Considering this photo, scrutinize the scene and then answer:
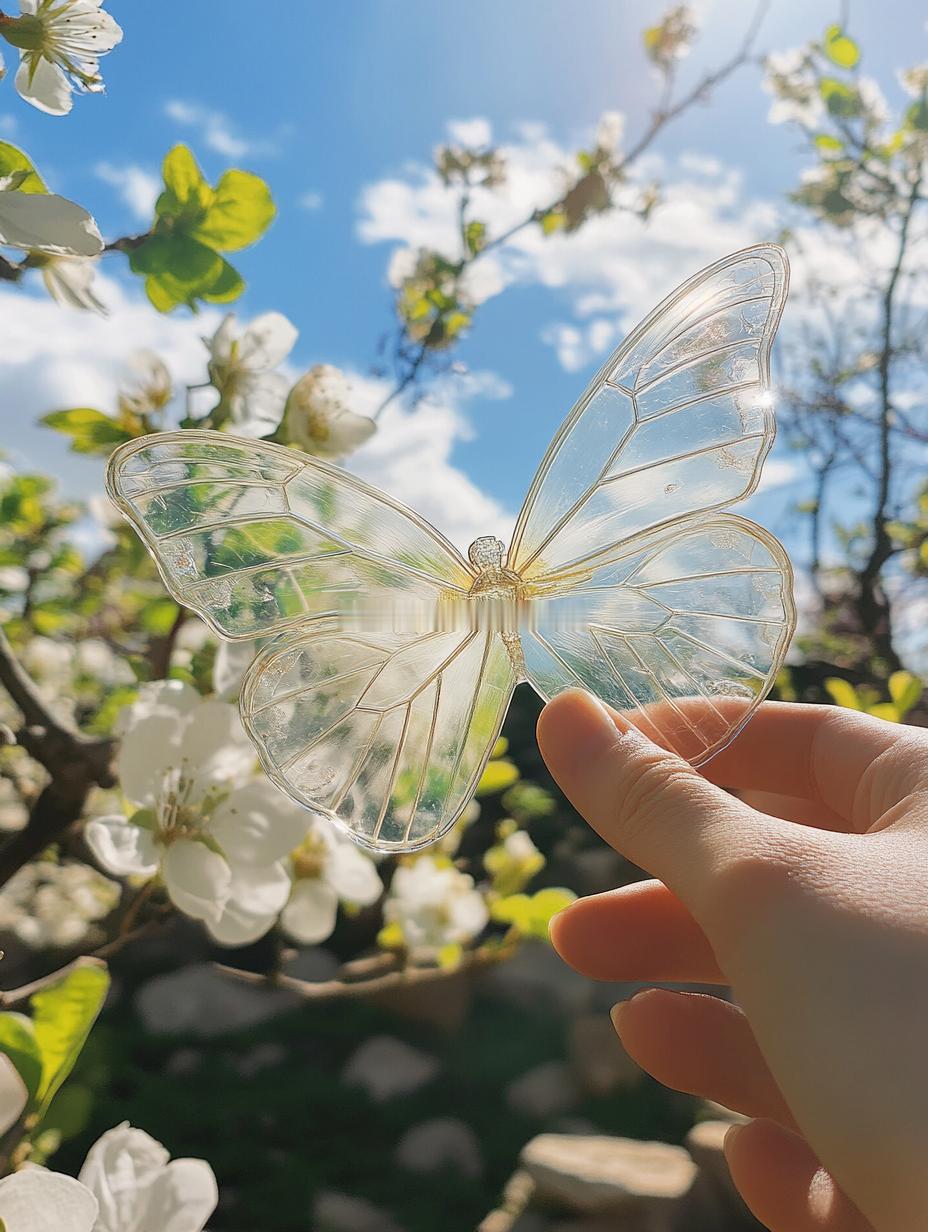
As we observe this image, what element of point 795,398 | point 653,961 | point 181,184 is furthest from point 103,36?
point 795,398

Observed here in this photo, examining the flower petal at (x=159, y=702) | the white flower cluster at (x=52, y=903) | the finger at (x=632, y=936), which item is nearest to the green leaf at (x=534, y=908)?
the finger at (x=632, y=936)

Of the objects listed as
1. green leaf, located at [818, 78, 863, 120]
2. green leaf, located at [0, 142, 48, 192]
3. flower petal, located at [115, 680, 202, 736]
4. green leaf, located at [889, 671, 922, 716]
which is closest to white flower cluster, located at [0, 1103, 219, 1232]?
flower petal, located at [115, 680, 202, 736]

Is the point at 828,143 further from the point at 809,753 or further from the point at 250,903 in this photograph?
the point at 250,903

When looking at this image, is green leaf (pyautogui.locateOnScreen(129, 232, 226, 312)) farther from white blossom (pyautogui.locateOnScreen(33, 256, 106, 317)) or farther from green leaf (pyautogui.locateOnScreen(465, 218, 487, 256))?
green leaf (pyautogui.locateOnScreen(465, 218, 487, 256))

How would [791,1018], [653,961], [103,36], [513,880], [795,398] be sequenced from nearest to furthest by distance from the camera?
1. [791,1018]
2. [103,36]
3. [653,961]
4. [513,880]
5. [795,398]

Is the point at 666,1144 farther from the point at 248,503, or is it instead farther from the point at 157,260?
the point at 157,260

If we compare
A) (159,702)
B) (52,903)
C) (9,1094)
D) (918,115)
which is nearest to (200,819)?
(159,702)

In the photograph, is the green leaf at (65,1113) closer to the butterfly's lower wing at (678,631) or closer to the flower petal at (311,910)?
the flower petal at (311,910)
